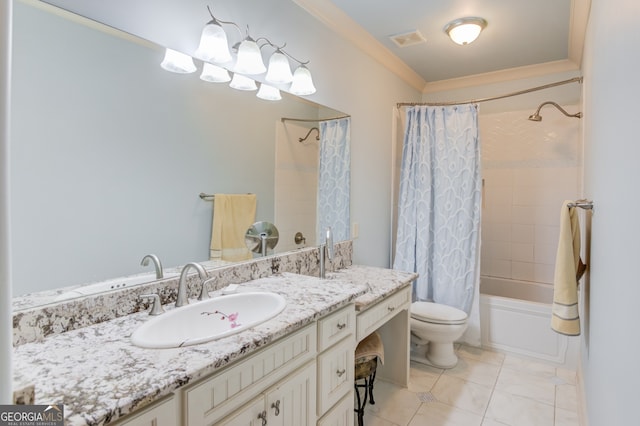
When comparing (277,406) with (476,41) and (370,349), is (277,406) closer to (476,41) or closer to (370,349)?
(370,349)

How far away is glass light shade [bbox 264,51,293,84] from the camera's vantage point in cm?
181

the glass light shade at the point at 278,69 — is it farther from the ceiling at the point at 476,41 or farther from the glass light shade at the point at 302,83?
the ceiling at the point at 476,41

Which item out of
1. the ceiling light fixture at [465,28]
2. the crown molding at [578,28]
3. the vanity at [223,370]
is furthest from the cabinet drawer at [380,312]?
the crown molding at [578,28]

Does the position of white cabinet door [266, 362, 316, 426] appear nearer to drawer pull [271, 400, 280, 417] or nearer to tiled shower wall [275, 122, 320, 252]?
drawer pull [271, 400, 280, 417]

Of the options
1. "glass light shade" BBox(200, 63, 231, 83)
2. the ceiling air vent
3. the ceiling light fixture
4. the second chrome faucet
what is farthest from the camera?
the ceiling air vent

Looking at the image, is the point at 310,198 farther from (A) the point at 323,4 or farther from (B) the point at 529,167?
(B) the point at 529,167

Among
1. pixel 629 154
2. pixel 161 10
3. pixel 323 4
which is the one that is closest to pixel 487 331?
pixel 629 154

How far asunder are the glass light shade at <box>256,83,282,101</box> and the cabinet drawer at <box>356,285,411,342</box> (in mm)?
1245

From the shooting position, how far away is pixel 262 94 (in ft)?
5.98

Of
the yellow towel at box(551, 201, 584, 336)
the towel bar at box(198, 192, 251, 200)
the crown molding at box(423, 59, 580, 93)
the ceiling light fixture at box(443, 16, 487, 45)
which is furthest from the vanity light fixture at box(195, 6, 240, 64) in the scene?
the crown molding at box(423, 59, 580, 93)

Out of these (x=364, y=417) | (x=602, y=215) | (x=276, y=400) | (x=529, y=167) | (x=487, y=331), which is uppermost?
(x=529, y=167)

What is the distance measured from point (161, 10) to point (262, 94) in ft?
1.94

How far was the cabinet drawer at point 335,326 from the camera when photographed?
54.1 inches

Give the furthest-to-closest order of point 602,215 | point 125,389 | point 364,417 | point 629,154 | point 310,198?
point 310,198 → point 364,417 → point 602,215 → point 629,154 → point 125,389
